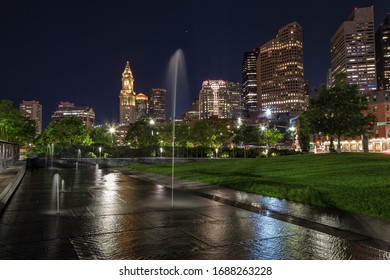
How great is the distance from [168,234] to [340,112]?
108 ft

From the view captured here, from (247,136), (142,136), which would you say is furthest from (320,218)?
(247,136)

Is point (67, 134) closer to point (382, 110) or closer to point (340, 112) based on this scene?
point (340, 112)

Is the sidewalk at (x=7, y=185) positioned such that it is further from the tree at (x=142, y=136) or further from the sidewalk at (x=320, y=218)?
the tree at (x=142, y=136)

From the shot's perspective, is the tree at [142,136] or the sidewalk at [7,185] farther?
the tree at [142,136]

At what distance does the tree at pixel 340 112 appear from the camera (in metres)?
35.8

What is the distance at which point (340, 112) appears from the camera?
3588 cm

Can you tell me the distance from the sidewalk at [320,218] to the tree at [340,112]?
2656cm

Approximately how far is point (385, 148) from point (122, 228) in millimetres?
97013

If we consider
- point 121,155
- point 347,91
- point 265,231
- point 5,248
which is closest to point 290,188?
point 265,231

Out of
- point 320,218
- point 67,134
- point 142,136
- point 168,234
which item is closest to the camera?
point 168,234

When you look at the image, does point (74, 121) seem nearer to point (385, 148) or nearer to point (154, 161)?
point (154, 161)

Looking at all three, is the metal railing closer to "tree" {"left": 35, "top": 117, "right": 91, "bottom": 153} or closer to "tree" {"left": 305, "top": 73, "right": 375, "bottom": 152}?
"tree" {"left": 305, "top": 73, "right": 375, "bottom": 152}

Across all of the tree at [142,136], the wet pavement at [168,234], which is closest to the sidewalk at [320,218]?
the wet pavement at [168,234]

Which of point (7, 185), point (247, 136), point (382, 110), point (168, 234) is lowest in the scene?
point (168, 234)
